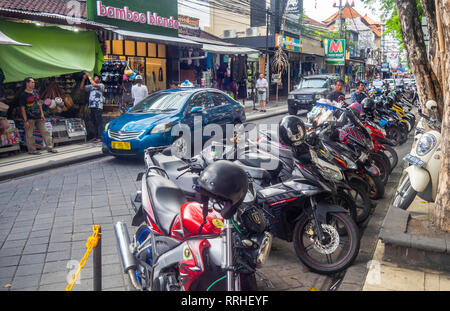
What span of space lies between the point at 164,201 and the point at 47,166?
5965 mm

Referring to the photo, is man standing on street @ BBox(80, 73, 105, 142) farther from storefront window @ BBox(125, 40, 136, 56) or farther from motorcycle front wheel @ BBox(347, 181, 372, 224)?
motorcycle front wheel @ BBox(347, 181, 372, 224)

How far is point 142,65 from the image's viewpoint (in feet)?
54.0

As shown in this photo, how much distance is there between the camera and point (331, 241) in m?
3.65

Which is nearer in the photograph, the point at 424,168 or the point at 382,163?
the point at 424,168

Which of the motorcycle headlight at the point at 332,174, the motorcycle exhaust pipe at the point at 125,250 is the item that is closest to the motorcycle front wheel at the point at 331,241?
the motorcycle headlight at the point at 332,174

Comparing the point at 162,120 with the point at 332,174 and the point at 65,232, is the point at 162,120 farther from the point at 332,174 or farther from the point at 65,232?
the point at 332,174

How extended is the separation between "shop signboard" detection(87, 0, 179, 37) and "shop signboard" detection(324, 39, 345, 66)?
2079cm

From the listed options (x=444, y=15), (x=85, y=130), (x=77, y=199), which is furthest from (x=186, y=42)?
(x=444, y=15)

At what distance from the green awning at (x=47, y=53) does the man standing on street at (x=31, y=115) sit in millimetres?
554

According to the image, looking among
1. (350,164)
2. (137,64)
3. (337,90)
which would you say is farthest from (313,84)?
(350,164)

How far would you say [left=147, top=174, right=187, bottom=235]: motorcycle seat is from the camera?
2914 millimetres

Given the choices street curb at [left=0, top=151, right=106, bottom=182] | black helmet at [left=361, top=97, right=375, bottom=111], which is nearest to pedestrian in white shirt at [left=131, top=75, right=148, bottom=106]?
street curb at [left=0, top=151, right=106, bottom=182]

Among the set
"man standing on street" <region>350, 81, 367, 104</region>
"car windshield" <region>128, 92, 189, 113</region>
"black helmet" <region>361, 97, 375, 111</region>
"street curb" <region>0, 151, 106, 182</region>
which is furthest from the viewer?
"man standing on street" <region>350, 81, 367, 104</region>
